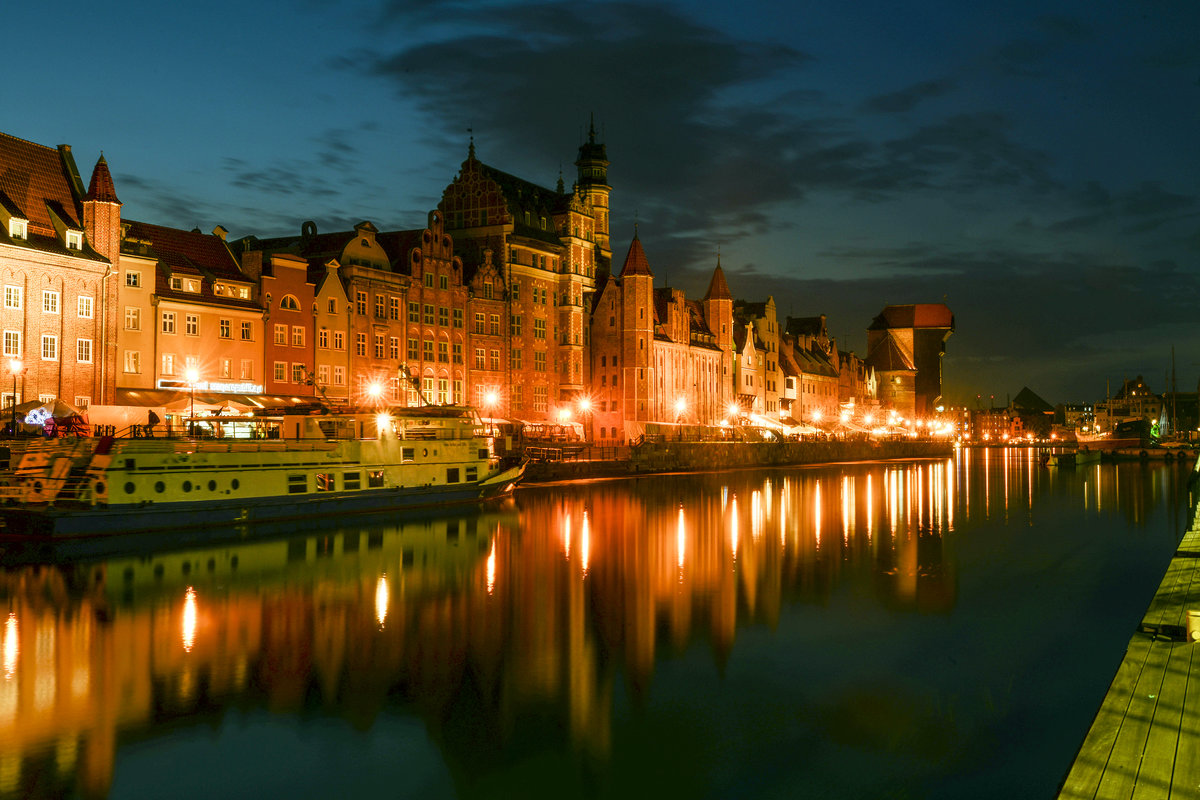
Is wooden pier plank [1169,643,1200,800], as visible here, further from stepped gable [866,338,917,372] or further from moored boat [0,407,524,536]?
stepped gable [866,338,917,372]

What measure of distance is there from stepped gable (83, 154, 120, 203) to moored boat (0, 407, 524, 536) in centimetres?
1318

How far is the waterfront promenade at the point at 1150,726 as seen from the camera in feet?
34.9

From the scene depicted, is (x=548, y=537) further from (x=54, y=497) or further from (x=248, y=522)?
(x=54, y=497)

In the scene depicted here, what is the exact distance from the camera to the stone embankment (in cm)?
7344

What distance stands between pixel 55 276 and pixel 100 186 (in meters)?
5.74

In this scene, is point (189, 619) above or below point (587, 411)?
below

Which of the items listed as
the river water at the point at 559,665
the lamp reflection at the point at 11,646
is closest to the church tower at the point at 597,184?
the river water at the point at 559,665

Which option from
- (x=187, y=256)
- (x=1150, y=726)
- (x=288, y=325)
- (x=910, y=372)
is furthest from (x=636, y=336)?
(x=910, y=372)

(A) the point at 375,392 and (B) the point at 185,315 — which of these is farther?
(A) the point at 375,392

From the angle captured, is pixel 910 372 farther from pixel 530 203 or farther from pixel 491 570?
pixel 491 570

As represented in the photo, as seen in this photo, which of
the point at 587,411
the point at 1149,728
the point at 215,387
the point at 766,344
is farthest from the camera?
the point at 766,344

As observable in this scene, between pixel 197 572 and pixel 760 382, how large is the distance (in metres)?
102

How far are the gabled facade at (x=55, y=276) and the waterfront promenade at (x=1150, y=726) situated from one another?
4701 centimetres

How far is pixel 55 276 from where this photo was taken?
165ft
